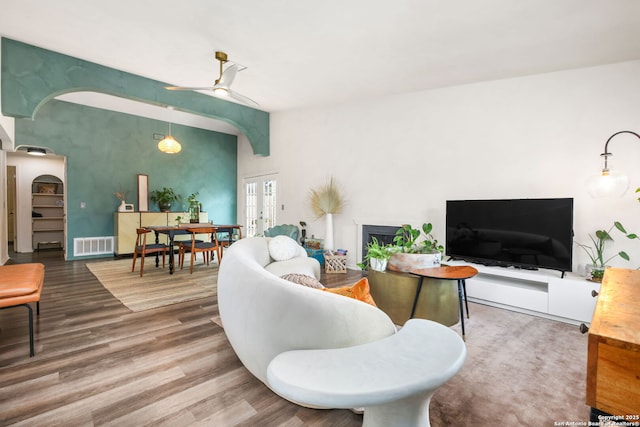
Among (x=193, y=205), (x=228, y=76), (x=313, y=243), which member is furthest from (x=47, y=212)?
(x=228, y=76)

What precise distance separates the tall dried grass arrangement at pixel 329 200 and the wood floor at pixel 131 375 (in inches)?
109

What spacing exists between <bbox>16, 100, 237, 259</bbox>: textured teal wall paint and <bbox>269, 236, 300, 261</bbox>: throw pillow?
4805 millimetres

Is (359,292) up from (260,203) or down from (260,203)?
down

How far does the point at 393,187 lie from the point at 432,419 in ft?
11.6

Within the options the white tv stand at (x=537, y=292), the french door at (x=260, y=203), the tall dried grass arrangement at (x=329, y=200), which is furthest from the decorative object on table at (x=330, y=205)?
the white tv stand at (x=537, y=292)

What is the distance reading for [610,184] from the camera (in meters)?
2.82

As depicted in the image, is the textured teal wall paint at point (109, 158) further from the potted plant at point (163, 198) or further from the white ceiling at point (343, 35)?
the white ceiling at point (343, 35)

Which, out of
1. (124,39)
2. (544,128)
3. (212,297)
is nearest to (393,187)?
(544,128)

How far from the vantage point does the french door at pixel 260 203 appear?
6.91m

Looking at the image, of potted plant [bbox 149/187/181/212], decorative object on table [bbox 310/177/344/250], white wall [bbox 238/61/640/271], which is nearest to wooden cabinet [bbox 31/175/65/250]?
potted plant [bbox 149/187/181/212]

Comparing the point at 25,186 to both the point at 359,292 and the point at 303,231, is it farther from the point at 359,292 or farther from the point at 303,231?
the point at 359,292

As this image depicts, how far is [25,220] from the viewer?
23.5 feet

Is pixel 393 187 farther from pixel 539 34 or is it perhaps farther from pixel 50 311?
pixel 50 311

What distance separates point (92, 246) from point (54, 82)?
3.73 meters
